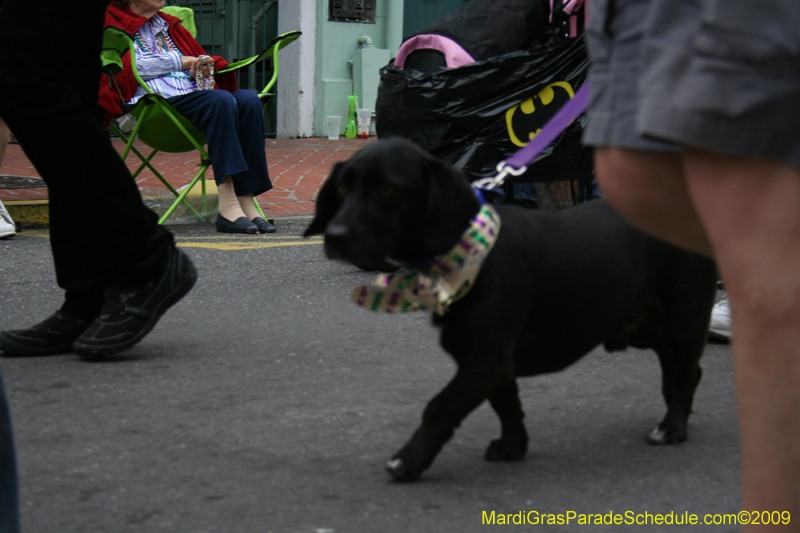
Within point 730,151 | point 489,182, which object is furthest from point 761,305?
point 489,182

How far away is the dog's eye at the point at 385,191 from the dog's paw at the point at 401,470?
594 mm

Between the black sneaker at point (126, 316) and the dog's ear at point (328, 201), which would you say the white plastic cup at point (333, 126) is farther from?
the dog's ear at point (328, 201)

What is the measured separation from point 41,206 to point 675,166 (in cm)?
589

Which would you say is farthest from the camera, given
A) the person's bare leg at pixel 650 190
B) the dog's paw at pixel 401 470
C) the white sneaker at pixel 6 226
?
the white sneaker at pixel 6 226

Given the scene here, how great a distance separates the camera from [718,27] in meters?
1.20

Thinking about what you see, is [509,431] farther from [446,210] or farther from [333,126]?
[333,126]

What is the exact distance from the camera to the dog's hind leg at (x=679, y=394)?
247 centimetres

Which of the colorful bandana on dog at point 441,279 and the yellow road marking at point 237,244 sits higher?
the colorful bandana on dog at point 441,279

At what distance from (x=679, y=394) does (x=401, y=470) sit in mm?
815

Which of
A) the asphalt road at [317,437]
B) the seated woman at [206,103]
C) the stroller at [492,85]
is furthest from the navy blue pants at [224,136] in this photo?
the asphalt road at [317,437]

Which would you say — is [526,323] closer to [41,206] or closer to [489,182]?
[489,182]

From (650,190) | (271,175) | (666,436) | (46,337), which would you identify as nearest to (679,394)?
(666,436)

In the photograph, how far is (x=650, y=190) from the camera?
149cm

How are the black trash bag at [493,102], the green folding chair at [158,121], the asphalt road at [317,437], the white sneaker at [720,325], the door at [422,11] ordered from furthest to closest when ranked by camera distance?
the door at [422,11] → the green folding chair at [158,121] → the black trash bag at [493,102] → the white sneaker at [720,325] → the asphalt road at [317,437]
